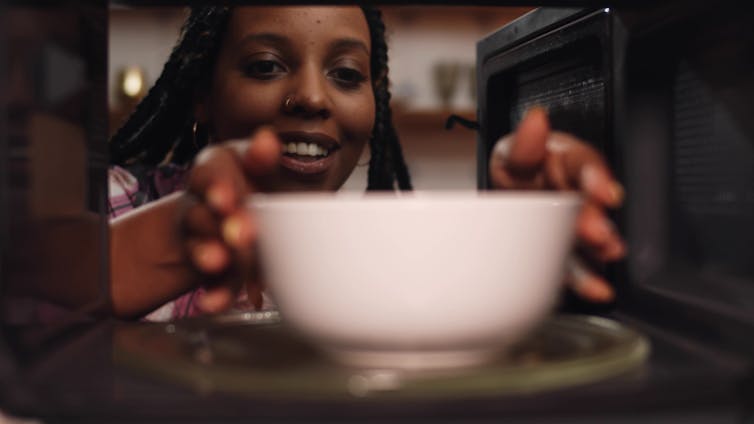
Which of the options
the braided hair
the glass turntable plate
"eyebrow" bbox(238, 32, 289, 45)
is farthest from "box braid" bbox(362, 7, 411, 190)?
the glass turntable plate

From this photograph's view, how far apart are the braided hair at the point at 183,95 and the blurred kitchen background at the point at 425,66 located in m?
1.26

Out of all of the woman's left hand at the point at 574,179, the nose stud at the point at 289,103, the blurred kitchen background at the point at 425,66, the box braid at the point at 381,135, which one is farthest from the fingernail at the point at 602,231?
the blurred kitchen background at the point at 425,66

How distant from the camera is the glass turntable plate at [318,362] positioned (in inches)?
12.2

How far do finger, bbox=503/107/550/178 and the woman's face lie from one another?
0.66 meters

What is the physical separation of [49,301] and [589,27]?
1.30 ft

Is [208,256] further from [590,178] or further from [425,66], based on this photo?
[425,66]

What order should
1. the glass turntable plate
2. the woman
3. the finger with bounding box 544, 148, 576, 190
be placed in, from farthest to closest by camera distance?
the woman
the finger with bounding box 544, 148, 576, 190
the glass turntable plate

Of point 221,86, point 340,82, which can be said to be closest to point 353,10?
point 340,82

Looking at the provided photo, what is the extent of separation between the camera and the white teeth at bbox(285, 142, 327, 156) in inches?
43.0

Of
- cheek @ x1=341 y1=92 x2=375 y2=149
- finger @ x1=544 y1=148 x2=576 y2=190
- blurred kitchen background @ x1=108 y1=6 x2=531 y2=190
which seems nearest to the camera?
finger @ x1=544 y1=148 x2=576 y2=190

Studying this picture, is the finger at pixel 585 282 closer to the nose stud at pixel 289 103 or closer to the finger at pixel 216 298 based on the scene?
the finger at pixel 216 298

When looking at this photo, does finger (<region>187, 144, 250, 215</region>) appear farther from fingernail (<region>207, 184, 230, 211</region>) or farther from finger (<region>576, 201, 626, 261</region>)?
finger (<region>576, 201, 626, 261</region>)

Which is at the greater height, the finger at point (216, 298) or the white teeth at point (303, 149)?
the white teeth at point (303, 149)

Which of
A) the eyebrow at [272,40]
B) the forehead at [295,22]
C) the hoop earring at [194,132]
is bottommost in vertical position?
the hoop earring at [194,132]
